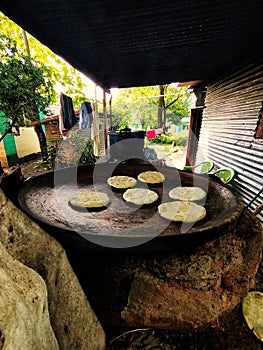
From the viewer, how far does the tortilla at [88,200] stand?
220 cm

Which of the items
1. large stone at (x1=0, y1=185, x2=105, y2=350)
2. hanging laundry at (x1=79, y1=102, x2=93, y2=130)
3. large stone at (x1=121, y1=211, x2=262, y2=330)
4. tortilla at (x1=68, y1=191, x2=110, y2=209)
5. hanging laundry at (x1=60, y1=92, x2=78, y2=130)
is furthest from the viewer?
hanging laundry at (x1=79, y1=102, x2=93, y2=130)

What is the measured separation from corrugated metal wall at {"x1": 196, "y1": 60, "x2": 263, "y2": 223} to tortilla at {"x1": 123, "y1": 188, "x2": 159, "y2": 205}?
8.06ft

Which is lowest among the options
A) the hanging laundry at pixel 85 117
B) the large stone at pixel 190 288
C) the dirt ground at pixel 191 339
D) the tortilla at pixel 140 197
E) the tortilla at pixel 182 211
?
the dirt ground at pixel 191 339

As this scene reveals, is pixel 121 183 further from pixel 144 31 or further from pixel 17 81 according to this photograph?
pixel 17 81

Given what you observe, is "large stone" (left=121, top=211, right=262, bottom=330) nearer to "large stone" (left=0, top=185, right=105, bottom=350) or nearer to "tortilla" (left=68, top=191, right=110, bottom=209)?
"large stone" (left=0, top=185, right=105, bottom=350)

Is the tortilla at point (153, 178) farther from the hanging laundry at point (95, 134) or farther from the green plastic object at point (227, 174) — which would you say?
the hanging laundry at point (95, 134)

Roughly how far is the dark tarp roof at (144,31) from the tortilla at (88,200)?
255 cm

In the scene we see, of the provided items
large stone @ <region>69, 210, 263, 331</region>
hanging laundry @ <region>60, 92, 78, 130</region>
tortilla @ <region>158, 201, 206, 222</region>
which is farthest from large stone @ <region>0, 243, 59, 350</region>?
hanging laundry @ <region>60, 92, 78, 130</region>

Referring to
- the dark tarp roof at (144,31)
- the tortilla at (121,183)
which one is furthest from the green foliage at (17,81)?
the tortilla at (121,183)

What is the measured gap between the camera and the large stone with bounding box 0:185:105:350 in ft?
4.32

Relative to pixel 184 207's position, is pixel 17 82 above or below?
above

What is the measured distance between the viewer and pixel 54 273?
56.3 inches

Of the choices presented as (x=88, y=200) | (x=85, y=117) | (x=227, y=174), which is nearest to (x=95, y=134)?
(x=85, y=117)

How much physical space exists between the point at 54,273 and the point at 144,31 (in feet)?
12.5
